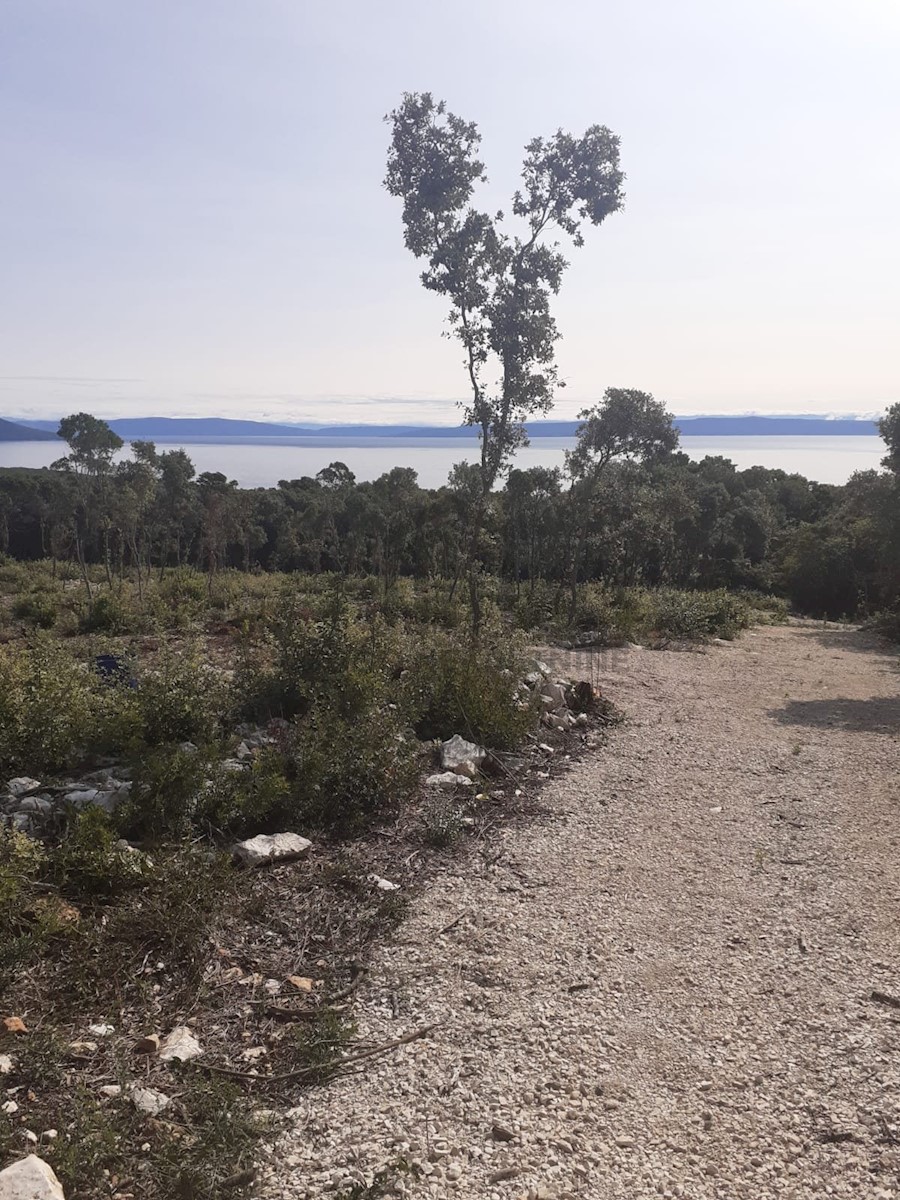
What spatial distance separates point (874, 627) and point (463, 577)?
33.5 feet

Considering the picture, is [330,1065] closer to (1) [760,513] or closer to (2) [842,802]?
(2) [842,802]

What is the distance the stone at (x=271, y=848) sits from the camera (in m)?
4.59

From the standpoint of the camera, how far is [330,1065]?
310cm

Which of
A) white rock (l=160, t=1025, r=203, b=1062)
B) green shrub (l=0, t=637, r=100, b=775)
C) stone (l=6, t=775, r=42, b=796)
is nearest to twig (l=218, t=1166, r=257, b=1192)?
white rock (l=160, t=1025, r=203, b=1062)

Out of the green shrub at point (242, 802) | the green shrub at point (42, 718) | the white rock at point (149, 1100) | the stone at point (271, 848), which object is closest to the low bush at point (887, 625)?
the green shrub at point (242, 802)

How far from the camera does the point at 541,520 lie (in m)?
28.2

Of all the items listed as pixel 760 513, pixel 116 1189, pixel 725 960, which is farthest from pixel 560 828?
pixel 760 513

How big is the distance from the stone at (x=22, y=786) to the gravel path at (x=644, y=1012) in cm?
245

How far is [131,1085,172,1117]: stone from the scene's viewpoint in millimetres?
2822

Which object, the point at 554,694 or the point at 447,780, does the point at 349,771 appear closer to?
the point at 447,780

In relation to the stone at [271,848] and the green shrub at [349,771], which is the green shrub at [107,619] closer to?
the green shrub at [349,771]

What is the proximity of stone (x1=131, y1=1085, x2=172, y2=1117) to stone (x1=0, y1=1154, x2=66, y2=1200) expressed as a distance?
43cm

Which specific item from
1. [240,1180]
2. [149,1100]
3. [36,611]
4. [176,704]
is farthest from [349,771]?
[36,611]

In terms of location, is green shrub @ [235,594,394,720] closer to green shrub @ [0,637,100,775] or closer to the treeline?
green shrub @ [0,637,100,775]
